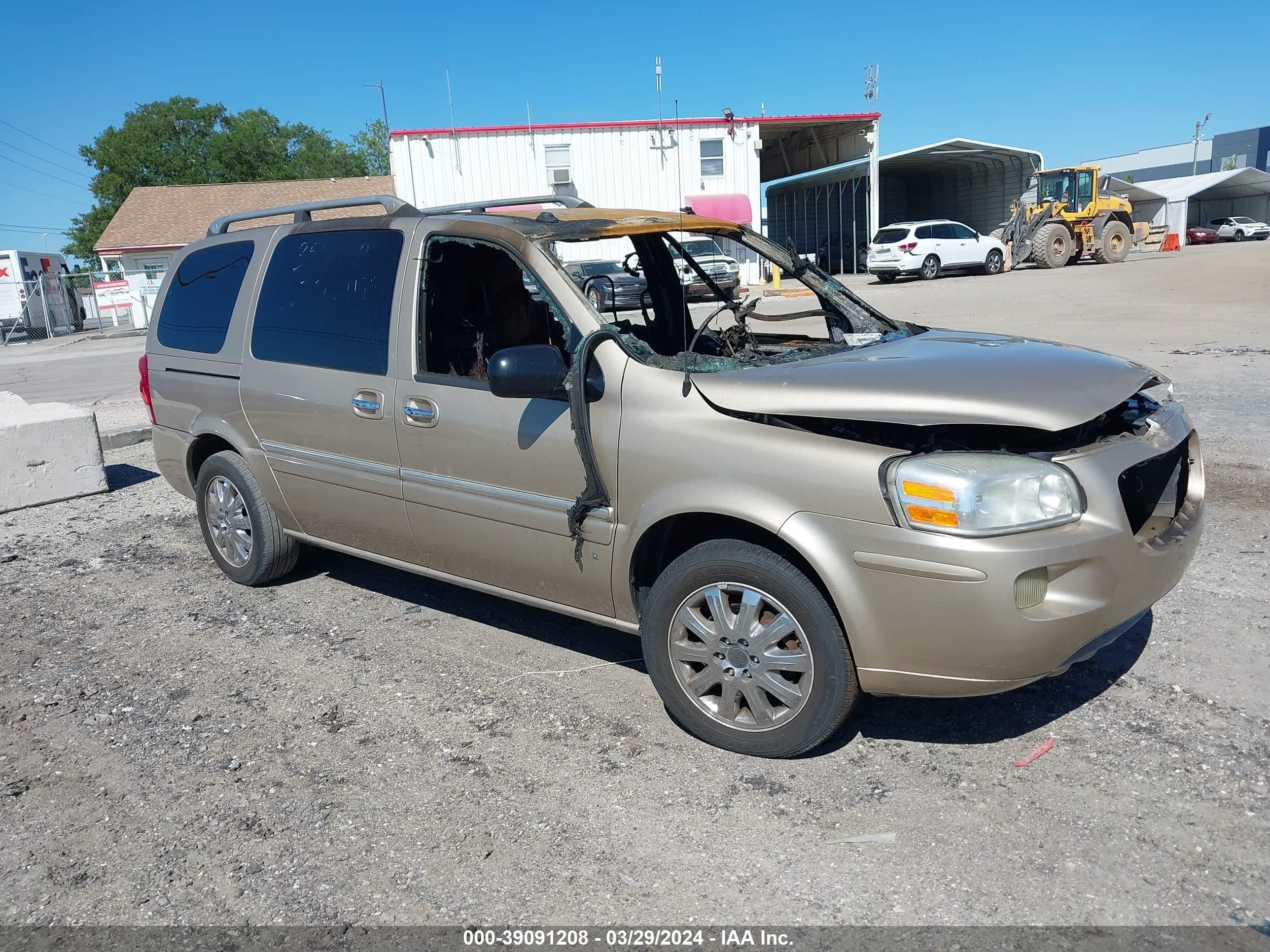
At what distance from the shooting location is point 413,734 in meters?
3.61

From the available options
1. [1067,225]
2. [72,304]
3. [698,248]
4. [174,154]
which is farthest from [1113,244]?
[174,154]

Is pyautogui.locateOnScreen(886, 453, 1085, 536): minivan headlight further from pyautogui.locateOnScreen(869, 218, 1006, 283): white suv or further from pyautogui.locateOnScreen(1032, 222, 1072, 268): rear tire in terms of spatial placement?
pyautogui.locateOnScreen(1032, 222, 1072, 268): rear tire

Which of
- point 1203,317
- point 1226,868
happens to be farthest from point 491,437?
point 1203,317

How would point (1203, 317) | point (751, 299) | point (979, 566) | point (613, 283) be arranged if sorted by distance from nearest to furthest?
point (979, 566), point (613, 283), point (751, 299), point (1203, 317)

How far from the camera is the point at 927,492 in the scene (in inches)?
111

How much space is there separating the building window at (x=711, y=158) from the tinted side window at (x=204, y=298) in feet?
97.2

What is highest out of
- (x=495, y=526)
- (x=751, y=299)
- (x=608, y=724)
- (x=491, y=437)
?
(x=751, y=299)

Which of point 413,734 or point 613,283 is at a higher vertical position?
point 613,283

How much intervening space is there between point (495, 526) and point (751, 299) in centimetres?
173

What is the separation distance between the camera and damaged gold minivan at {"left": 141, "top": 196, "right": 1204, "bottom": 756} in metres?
2.86

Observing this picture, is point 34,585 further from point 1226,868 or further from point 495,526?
point 1226,868

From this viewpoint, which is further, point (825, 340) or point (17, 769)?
point (825, 340)

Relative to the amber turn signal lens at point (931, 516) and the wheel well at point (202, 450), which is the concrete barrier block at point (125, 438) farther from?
the amber turn signal lens at point (931, 516)

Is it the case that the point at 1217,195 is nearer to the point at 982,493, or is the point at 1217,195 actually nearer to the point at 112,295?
the point at 112,295
